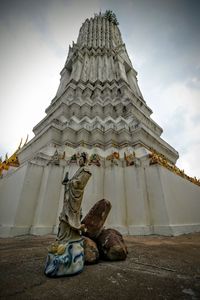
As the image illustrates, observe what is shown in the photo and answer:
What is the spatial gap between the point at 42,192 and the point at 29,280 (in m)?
4.32

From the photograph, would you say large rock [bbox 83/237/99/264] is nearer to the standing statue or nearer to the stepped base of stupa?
the standing statue

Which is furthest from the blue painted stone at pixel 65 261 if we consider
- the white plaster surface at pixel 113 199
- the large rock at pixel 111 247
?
the white plaster surface at pixel 113 199

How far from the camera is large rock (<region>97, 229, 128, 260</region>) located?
2.52 metres

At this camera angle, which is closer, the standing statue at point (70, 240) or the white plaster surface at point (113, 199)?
the standing statue at point (70, 240)

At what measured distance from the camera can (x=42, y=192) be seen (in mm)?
5883

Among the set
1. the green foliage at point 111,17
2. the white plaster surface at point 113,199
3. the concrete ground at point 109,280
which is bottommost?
the concrete ground at point 109,280

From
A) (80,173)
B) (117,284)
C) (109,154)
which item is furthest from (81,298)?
(109,154)

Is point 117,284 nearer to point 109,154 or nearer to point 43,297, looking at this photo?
point 43,297

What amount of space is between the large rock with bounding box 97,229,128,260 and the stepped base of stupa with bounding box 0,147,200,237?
2.95 m

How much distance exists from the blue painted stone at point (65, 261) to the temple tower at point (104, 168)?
361 centimetres

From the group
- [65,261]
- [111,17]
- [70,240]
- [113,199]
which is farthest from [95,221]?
[111,17]

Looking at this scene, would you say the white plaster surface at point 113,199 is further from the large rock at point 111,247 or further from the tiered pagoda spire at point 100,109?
the large rock at point 111,247

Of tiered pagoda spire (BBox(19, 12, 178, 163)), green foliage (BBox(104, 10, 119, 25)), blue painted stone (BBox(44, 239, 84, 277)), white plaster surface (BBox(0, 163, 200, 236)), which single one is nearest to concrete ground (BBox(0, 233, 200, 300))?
blue painted stone (BBox(44, 239, 84, 277))

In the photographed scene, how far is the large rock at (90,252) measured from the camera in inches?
91.6
